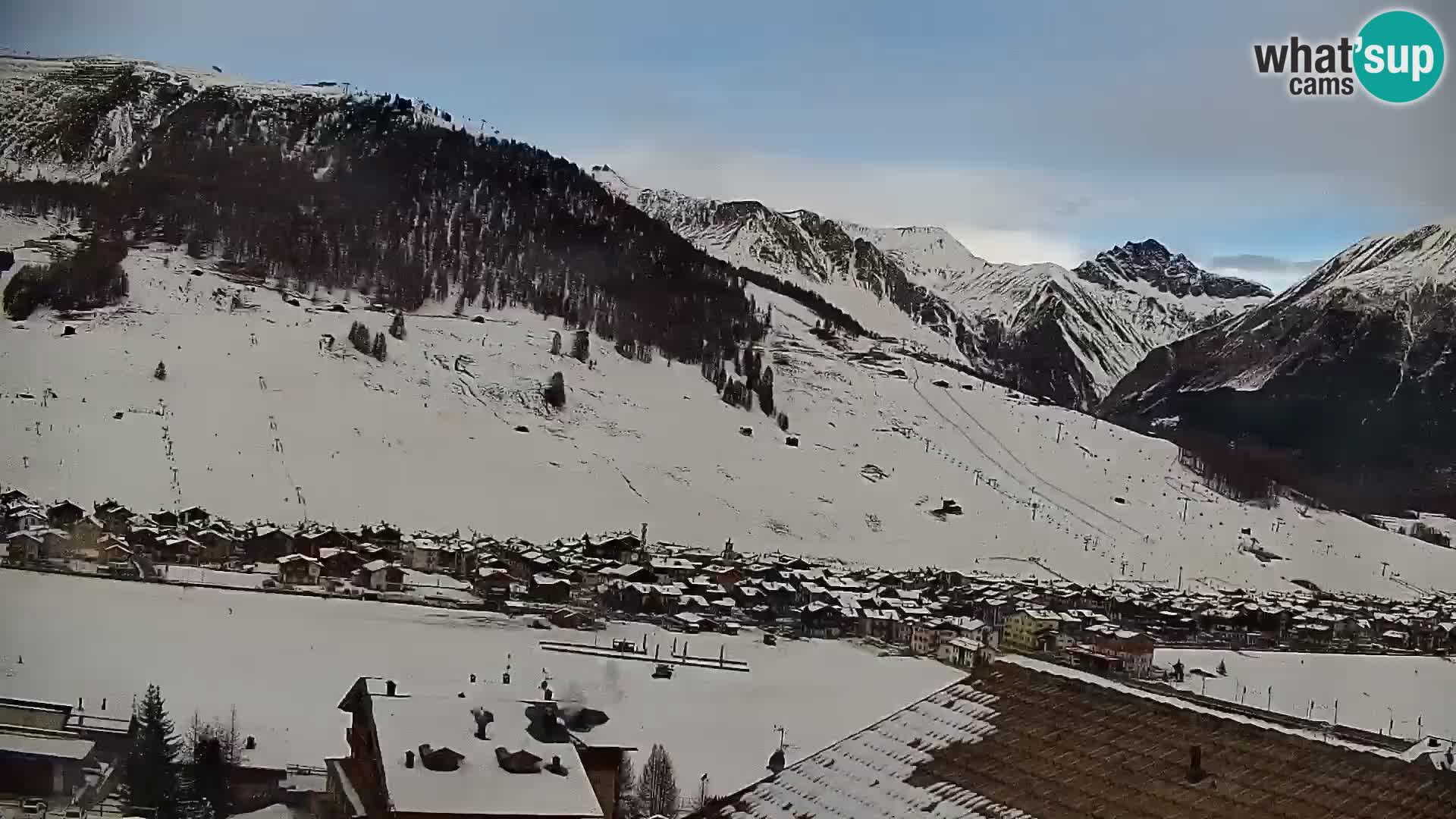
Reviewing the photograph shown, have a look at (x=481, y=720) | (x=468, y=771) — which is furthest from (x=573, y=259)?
(x=468, y=771)

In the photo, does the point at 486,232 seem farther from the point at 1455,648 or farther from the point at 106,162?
the point at 1455,648

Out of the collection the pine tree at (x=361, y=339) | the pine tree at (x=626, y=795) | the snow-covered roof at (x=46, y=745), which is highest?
the pine tree at (x=361, y=339)

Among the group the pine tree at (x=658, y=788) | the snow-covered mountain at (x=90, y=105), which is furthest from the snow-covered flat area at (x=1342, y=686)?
the snow-covered mountain at (x=90, y=105)

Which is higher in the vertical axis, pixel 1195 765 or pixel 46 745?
pixel 1195 765

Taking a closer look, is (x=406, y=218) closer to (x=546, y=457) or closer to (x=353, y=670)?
(x=546, y=457)

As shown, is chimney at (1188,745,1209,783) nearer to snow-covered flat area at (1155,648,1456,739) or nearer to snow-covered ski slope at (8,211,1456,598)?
snow-covered flat area at (1155,648,1456,739)

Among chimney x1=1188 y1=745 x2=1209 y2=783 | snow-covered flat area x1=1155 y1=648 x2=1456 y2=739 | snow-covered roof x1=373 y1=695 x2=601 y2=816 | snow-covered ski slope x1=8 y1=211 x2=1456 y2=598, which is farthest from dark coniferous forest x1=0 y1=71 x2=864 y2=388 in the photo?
chimney x1=1188 y1=745 x2=1209 y2=783

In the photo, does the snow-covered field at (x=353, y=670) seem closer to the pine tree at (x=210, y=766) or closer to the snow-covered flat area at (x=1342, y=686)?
the pine tree at (x=210, y=766)
